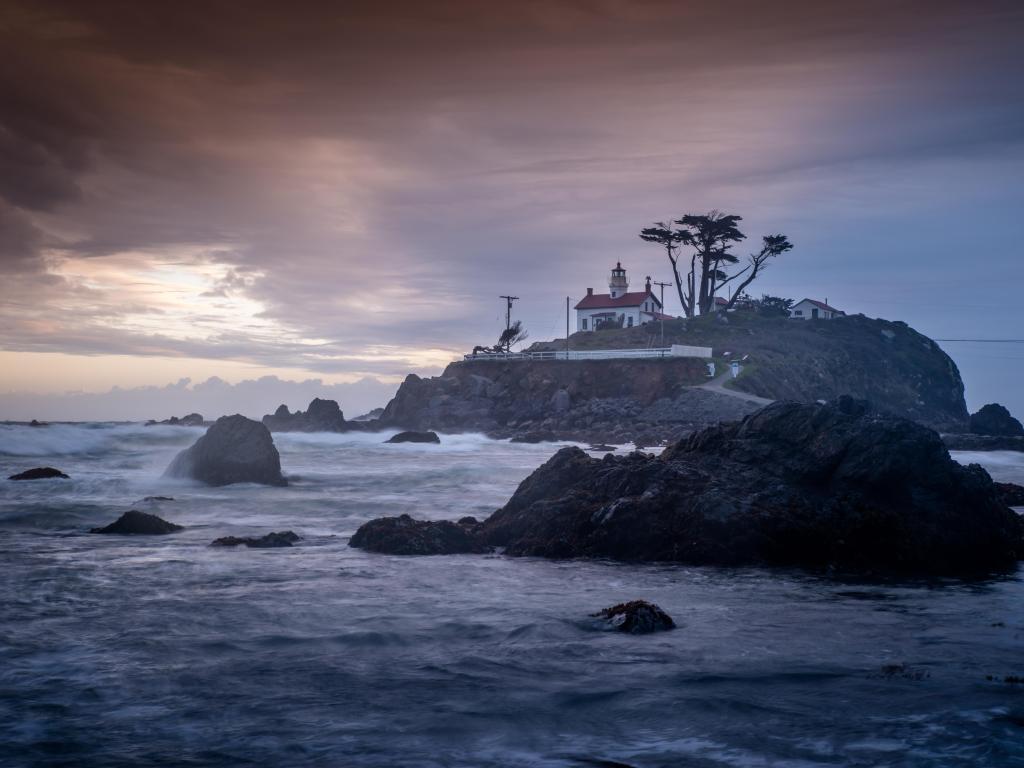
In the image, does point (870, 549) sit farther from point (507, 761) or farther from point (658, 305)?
point (658, 305)

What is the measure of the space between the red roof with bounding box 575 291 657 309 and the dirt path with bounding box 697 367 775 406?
2731cm

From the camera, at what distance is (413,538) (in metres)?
18.7

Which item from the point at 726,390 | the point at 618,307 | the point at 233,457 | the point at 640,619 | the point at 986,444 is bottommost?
the point at 640,619

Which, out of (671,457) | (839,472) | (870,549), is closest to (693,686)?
(870,549)

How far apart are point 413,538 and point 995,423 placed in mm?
61575

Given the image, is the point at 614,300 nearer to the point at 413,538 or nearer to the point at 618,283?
the point at 618,283

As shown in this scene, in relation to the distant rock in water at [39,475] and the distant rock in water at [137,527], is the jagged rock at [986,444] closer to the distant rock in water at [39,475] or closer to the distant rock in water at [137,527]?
the distant rock in water at [137,527]

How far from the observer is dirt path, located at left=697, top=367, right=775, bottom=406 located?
63.5 m

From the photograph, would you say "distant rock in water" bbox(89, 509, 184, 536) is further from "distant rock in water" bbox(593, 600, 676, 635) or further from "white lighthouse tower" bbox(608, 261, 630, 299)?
"white lighthouse tower" bbox(608, 261, 630, 299)

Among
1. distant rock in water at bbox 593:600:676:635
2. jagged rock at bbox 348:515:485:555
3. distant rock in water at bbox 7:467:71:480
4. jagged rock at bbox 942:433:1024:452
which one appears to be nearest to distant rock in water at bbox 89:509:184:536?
jagged rock at bbox 348:515:485:555

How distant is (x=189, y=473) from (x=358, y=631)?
74.5ft

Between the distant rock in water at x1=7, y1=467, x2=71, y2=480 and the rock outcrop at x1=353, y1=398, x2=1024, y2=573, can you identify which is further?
the distant rock in water at x1=7, y1=467, x2=71, y2=480

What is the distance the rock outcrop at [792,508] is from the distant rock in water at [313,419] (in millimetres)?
53708

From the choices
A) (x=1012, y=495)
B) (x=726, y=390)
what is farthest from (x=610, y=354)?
(x=1012, y=495)
